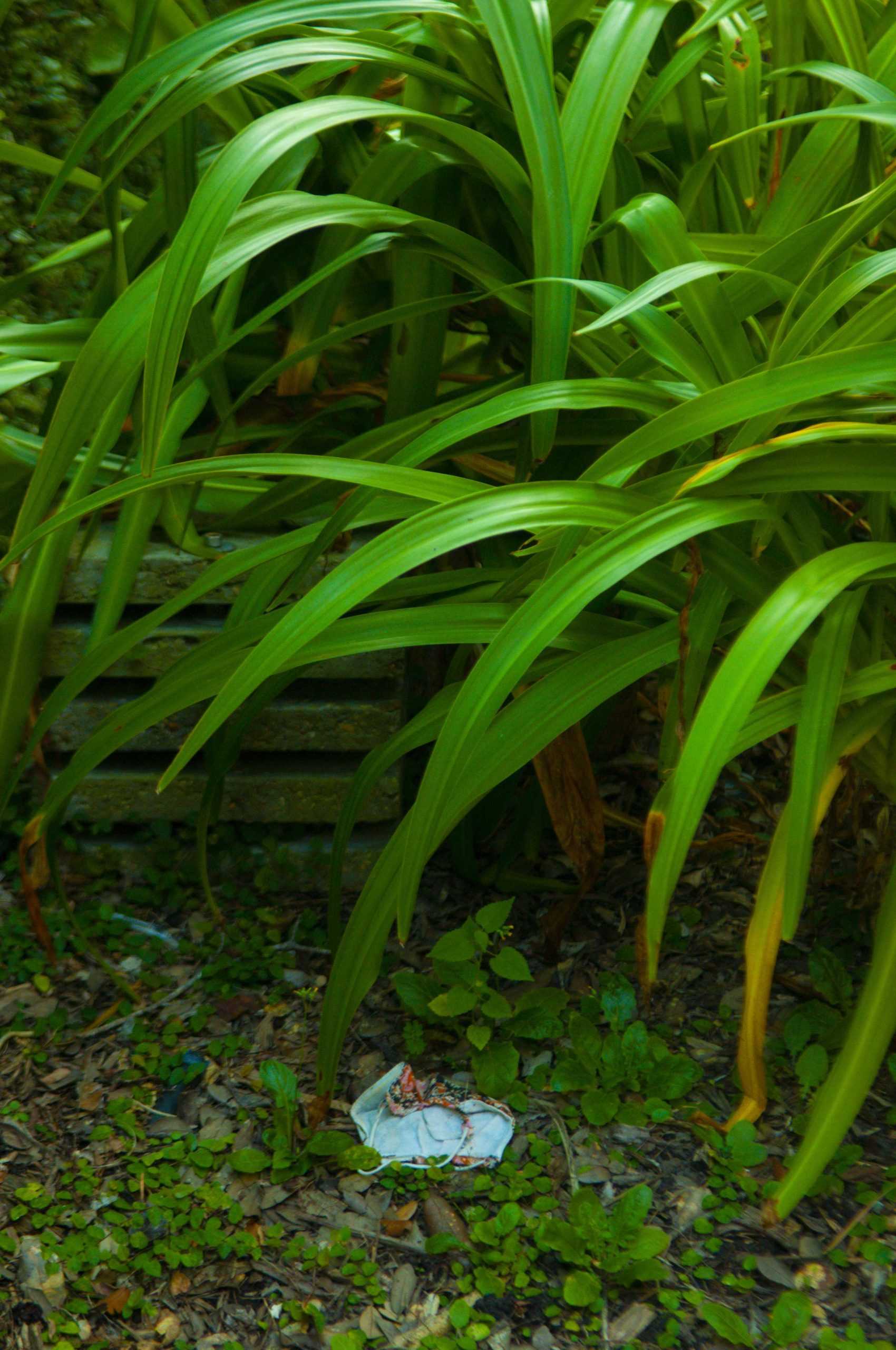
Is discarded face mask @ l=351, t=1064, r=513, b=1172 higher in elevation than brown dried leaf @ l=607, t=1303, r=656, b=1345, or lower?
higher

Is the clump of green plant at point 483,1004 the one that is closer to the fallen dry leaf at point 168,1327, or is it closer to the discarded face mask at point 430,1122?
the discarded face mask at point 430,1122

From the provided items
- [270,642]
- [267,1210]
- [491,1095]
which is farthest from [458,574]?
[267,1210]

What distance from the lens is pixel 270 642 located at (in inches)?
40.9

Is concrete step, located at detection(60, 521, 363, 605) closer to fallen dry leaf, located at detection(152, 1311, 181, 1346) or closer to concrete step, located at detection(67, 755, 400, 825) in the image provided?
concrete step, located at detection(67, 755, 400, 825)

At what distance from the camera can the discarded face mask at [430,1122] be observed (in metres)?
1.28

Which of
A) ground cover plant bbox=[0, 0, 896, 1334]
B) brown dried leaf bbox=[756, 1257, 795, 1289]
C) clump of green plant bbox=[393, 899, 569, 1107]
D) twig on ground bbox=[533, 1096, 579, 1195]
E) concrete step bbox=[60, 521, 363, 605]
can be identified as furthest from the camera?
concrete step bbox=[60, 521, 363, 605]

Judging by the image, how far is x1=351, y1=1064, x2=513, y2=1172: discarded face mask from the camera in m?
1.28

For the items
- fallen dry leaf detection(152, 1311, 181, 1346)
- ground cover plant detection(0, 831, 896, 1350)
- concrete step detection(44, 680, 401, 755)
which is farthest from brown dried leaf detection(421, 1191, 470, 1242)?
concrete step detection(44, 680, 401, 755)

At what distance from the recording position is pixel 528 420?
131 cm

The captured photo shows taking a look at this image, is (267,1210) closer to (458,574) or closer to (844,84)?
(458,574)

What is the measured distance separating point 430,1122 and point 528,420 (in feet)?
2.53

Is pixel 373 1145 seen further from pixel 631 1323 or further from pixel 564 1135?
pixel 631 1323

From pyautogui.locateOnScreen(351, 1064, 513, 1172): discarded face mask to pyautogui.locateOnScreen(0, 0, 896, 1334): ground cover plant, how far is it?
2.4 inches

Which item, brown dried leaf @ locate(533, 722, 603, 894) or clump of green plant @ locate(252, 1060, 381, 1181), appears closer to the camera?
clump of green plant @ locate(252, 1060, 381, 1181)
